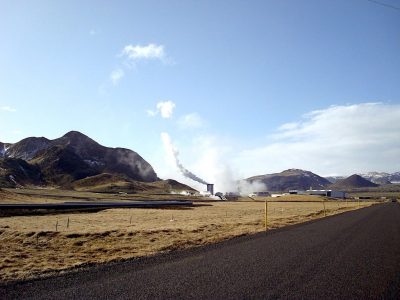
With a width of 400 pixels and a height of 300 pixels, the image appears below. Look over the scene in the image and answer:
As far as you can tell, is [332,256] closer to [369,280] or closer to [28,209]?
[369,280]

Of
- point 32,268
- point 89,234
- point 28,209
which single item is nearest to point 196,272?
point 32,268

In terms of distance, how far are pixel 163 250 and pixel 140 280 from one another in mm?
6577

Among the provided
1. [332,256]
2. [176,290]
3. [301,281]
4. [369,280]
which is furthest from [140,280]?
[332,256]

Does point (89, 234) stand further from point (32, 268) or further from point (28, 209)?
point (28, 209)

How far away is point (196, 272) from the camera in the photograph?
1186 cm

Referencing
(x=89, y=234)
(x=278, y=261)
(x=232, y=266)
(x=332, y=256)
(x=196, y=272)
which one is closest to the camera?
(x=196, y=272)

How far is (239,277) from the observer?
1116cm

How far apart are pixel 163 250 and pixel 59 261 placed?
4335mm

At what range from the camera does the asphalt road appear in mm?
9312

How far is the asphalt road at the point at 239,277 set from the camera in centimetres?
931

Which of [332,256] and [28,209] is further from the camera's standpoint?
[28,209]

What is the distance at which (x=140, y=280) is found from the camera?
424 inches

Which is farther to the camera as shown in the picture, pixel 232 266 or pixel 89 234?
pixel 89 234

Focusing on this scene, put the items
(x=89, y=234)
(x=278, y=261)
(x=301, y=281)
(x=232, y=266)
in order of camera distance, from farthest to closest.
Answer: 1. (x=89, y=234)
2. (x=278, y=261)
3. (x=232, y=266)
4. (x=301, y=281)
